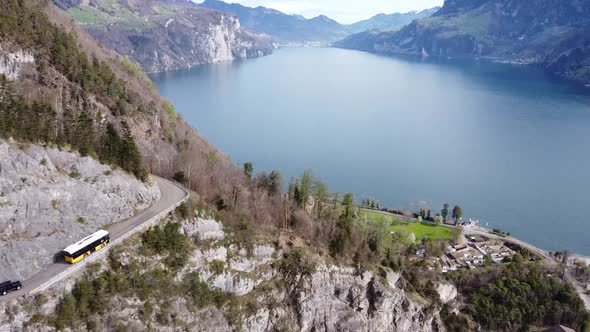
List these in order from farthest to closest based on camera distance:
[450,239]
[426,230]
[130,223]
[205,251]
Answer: [426,230]
[450,239]
[205,251]
[130,223]

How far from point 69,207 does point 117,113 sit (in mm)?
14642

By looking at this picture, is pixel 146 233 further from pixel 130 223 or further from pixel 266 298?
pixel 266 298

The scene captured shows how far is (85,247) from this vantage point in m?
31.7

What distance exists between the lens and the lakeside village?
6088 centimetres

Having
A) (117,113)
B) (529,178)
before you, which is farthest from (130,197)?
(529,178)

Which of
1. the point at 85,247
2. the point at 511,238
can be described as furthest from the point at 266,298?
the point at 511,238

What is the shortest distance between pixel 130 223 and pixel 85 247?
5120mm

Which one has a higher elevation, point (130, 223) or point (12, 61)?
point (12, 61)

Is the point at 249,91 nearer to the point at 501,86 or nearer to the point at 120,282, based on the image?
the point at 501,86

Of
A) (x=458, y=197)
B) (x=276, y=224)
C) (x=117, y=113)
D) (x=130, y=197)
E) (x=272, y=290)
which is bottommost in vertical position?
(x=458, y=197)

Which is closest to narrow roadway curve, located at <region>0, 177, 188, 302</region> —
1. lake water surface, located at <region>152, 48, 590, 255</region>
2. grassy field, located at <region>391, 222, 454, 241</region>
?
grassy field, located at <region>391, 222, 454, 241</region>

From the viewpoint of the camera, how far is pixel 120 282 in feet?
106

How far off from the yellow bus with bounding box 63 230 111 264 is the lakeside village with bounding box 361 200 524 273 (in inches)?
1501

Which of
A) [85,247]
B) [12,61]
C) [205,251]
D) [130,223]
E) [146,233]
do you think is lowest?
[205,251]
